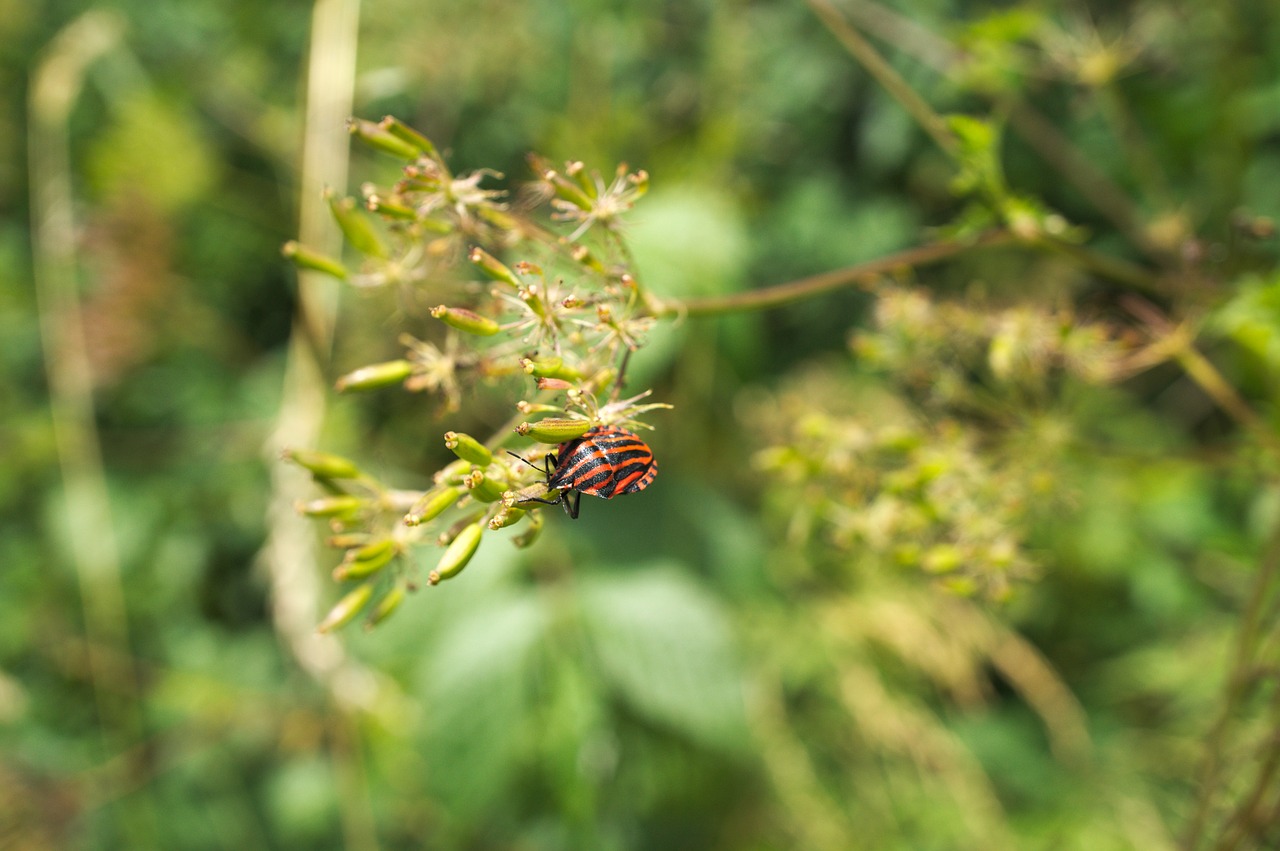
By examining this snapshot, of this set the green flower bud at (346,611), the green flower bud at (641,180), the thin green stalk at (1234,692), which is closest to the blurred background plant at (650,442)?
the thin green stalk at (1234,692)

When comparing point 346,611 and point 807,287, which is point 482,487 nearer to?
point 346,611

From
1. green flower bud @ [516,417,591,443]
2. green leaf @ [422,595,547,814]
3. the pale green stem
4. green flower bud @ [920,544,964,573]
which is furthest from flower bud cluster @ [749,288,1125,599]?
the pale green stem

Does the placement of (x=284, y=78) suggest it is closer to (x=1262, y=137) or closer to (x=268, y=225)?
(x=268, y=225)

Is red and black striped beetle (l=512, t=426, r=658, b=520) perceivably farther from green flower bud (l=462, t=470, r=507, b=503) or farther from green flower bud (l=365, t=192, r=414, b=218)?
green flower bud (l=365, t=192, r=414, b=218)

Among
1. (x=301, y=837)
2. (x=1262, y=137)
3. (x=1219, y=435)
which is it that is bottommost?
(x=301, y=837)

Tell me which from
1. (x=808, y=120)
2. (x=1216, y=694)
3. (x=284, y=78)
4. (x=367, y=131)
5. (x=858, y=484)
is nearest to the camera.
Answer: (x=367, y=131)

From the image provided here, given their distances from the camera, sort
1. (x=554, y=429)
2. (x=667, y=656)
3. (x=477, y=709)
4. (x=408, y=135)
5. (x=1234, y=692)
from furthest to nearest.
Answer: (x=667, y=656) → (x=477, y=709) → (x=1234, y=692) → (x=408, y=135) → (x=554, y=429)

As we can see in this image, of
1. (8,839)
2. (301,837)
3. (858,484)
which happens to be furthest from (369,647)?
(858,484)

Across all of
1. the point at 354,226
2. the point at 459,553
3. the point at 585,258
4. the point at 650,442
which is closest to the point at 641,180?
the point at 585,258
